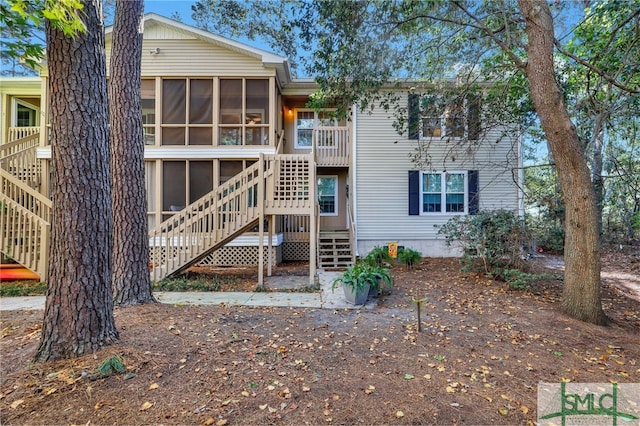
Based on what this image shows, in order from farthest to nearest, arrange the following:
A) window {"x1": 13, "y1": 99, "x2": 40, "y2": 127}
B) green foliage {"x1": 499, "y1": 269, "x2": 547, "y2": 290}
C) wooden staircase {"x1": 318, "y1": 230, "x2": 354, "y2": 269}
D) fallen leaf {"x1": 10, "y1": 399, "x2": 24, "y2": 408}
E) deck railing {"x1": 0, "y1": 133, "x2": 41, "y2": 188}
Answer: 1. window {"x1": 13, "y1": 99, "x2": 40, "y2": 127}
2. wooden staircase {"x1": 318, "y1": 230, "x2": 354, "y2": 269}
3. deck railing {"x1": 0, "y1": 133, "x2": 41, "y2": 188}
4. green foliage {"x1": 499, "y1": 269, "x2": 547, "y2": 290}
5. fallen leaf {"x1": 10, "y1": 399, "x2": 24, "y2": 408}

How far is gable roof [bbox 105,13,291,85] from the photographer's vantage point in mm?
9492

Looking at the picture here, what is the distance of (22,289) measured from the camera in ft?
22.5

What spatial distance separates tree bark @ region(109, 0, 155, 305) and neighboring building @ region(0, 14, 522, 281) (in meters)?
2.31

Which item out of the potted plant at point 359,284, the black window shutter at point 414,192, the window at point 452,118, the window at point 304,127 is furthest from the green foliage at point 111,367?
the window at point 304,127

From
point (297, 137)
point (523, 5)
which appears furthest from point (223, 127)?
point (523, 5)

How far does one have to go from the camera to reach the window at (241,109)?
9.89 meters

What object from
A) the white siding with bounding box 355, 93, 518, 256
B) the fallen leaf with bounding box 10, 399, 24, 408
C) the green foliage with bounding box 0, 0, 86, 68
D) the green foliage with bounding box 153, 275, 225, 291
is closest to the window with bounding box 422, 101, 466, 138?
the white siding with bounding box 355, 93, 518, 256

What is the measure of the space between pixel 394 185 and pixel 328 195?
8.60ft

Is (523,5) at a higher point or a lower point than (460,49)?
lower

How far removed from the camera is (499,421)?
246 cm

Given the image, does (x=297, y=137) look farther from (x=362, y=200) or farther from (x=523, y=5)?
(x=523, y=5)

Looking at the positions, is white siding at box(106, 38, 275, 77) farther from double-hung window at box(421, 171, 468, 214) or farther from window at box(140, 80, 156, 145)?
double-hung window at box(421, 171, 468, 214)

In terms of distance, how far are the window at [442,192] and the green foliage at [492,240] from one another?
3.14 m

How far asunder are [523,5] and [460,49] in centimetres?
247
